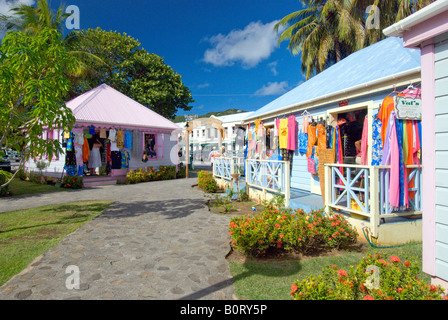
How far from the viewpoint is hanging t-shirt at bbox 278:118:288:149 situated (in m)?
9.28

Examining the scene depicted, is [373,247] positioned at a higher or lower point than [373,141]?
lower

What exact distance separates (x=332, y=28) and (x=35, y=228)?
2195 cm

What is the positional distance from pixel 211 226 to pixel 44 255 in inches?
130

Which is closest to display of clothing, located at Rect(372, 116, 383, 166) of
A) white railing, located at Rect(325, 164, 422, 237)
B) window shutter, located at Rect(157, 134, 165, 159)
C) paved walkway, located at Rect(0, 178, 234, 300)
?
white railing, located at Rect(325, 164, 422, 237)

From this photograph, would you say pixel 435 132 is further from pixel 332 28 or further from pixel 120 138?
pixel 332 28

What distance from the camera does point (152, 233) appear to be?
5.84m

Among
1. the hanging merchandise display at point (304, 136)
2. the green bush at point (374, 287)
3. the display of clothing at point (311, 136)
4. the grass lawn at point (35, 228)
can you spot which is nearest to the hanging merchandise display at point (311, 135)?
the display of clothing at point (311, 136)

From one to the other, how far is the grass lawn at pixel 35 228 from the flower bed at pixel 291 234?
11.4 ft

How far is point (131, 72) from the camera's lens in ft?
86.6

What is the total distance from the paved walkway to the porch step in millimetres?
8118

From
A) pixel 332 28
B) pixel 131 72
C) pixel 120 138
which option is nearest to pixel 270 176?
pixel 120 138

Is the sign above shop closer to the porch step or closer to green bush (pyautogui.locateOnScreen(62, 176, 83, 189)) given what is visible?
green bush (pyautogui.locateOnScreen(62, 176, 83, 189))
